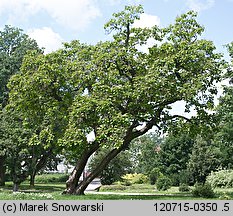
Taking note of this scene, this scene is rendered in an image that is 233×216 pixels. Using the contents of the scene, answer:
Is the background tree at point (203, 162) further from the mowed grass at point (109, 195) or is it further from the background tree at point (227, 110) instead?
the background tree at point (227, 110)

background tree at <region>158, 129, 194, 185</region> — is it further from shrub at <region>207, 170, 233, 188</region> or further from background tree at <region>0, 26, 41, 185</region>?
background tree at <region>0, 26, 41, 185</region>

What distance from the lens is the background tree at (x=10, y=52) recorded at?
122 feet

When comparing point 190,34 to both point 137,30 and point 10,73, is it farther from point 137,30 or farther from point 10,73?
point 10,73

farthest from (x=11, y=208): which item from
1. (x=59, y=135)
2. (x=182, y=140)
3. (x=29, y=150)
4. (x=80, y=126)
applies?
(x=182, y=140)

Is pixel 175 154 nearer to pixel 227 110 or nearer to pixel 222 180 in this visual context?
pixel 222 180

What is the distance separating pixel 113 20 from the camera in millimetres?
20562

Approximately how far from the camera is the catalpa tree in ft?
60.0

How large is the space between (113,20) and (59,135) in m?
6.40

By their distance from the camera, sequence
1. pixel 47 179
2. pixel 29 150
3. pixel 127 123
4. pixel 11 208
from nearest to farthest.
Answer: pixel 11 208 → pixel 127 123 → pixel 29 150 → pixel 47 179

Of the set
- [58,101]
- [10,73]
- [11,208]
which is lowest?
[11,208]

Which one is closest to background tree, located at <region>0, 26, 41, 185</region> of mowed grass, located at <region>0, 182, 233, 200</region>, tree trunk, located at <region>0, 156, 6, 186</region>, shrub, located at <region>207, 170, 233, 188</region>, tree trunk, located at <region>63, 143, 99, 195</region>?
tree trunk, located at <region>0, 156, 6, 186</region>

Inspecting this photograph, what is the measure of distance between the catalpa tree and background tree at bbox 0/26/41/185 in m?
16.2

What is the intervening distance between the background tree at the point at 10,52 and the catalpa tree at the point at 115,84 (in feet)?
53.3

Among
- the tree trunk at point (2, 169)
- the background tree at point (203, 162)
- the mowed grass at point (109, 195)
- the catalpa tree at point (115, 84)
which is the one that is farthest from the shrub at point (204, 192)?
the background tree at point (203, 162)
